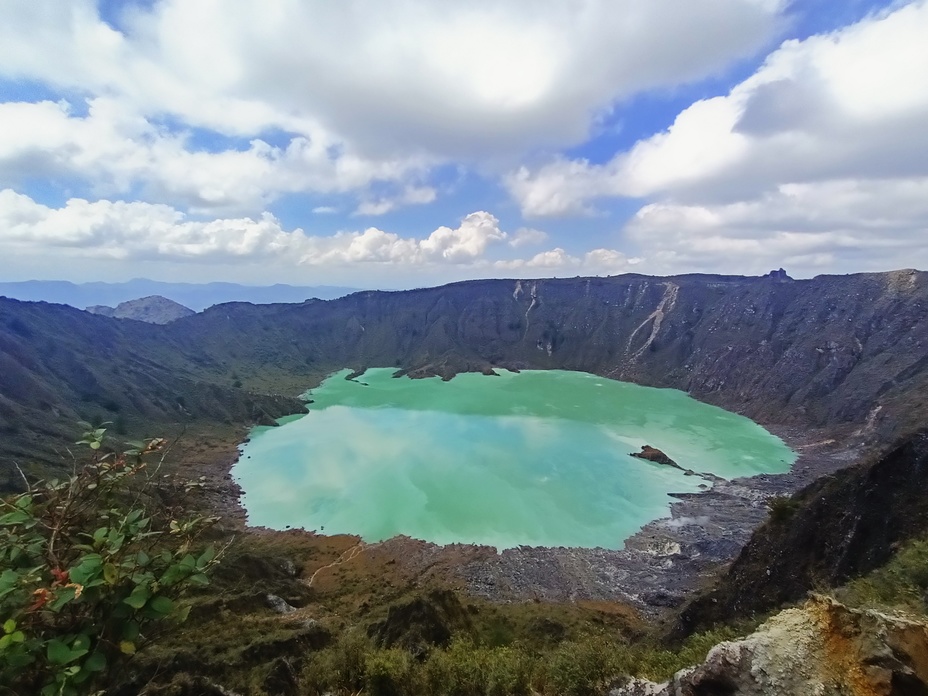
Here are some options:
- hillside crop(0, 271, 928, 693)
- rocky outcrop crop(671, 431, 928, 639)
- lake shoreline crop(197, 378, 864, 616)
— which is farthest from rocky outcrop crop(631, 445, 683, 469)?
rocky outcrop crop(671, 431, 928, 639)

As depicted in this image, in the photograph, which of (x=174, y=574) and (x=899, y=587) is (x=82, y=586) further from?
(x=899, y=587)

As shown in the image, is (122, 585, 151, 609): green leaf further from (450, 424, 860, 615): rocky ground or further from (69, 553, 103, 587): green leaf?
(450, 424, 860, 615): rocky ground

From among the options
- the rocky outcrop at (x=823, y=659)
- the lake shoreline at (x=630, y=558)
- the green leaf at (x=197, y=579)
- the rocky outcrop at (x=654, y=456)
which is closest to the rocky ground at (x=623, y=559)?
the lake shoreline at (x=630, y=558)

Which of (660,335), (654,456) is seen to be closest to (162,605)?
(654,456)

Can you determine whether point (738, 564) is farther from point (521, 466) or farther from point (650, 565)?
point (521, 466)

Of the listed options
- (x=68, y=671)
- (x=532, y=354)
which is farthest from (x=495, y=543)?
(x=532, y=354)
